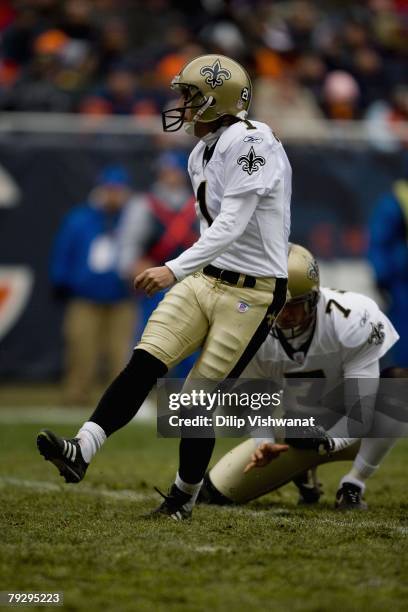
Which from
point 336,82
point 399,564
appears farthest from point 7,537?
point 336,82

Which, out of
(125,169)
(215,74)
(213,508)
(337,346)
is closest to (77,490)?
(213,508)

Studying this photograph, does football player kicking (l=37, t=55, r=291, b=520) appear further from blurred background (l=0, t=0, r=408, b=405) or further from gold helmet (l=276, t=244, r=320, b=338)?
blurred background (l=0, t=0, r=408, b=405)

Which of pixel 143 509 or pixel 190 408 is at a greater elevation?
pixel 190 408

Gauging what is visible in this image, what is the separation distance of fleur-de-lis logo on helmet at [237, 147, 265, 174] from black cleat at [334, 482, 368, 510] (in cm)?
151

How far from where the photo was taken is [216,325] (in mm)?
4441

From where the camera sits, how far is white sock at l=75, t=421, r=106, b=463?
A: 424 cm

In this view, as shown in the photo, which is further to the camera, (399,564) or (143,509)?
(143,509)

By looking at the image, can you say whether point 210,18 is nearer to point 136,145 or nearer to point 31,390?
point 136,145

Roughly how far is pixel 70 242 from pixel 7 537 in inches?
233

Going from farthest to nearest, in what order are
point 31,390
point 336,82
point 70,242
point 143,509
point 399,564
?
point 336,82 → point 31,390 → point 70,242 → point 143,509 → point 399,564

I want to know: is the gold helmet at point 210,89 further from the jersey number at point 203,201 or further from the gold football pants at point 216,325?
the gold football pants at point 216,325

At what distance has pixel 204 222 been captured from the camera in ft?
15.1

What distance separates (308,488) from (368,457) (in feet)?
1.10

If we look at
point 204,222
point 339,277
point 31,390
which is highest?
point 204,222
